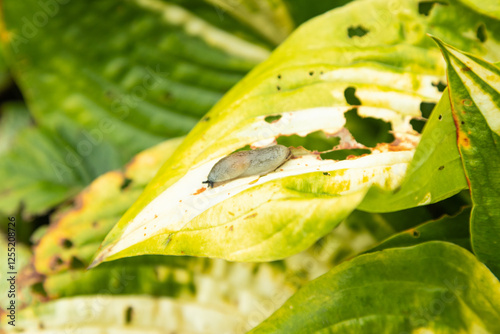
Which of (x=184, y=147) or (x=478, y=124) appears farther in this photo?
(x=184, y=147)

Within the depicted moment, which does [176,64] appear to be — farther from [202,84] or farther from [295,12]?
[295,12]

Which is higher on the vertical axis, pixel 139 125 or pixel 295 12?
pixel 295 12

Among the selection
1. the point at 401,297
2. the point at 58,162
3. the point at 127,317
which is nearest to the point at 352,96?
the point at 401,297

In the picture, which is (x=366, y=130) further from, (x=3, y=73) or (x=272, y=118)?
(x=3, y=73)

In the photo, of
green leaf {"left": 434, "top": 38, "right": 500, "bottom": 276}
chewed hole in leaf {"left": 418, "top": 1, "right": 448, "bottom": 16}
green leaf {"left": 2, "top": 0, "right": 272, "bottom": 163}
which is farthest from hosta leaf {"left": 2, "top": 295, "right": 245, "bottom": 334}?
chewed hole in leaf {"left": 418, "top": 1, "right": 448, "bottom": 16}

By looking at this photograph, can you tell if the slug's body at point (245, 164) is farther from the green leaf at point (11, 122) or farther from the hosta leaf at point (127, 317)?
the green leaf at point (11, 122)

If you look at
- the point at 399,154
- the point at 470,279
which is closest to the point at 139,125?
the point at 399,154
